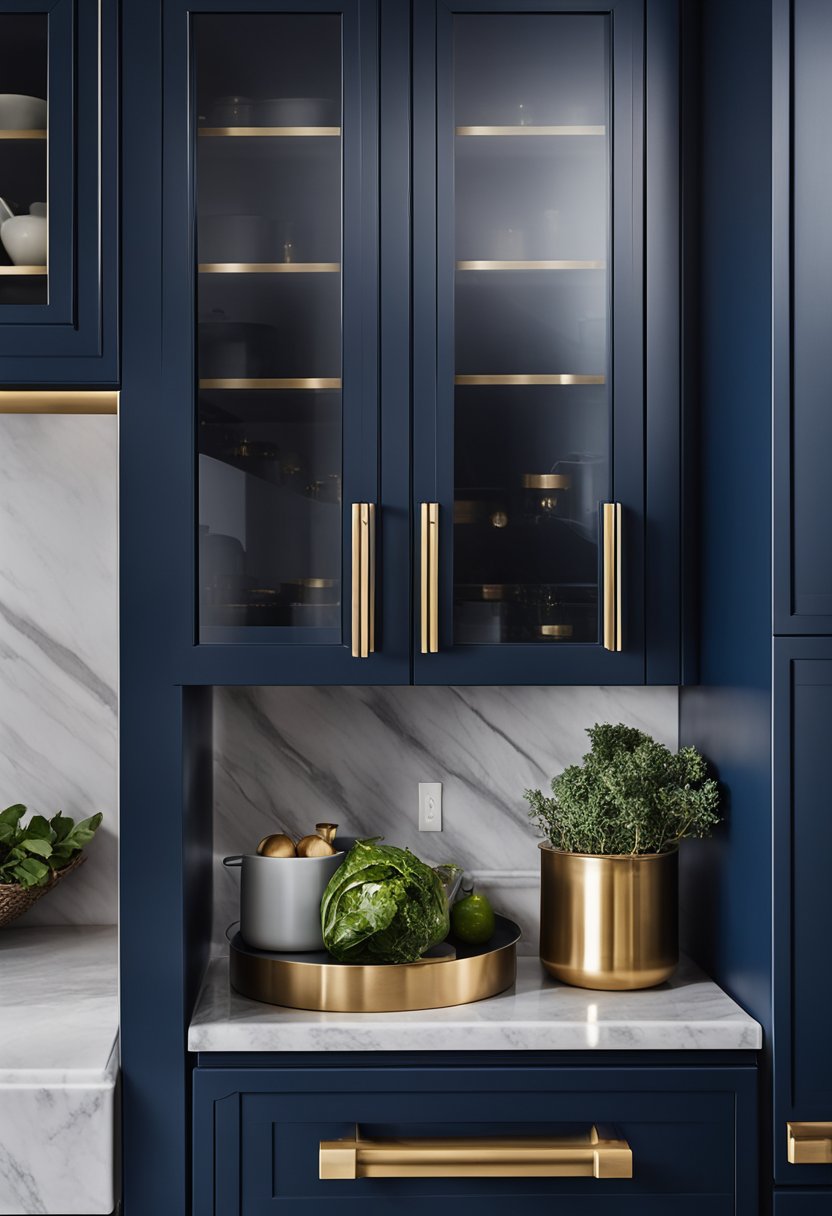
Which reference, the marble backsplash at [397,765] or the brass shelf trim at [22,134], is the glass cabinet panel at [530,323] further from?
the brass shelf trim at [22,134]

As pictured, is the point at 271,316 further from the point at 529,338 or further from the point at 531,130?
the point at 531,130

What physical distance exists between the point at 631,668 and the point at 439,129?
88cm

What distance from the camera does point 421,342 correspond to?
1598 millimetres

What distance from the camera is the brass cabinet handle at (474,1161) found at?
1.46 meters

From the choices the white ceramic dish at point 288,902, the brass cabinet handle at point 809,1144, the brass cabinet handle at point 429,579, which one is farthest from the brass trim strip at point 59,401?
the brass cabinet handle at point 809,1144

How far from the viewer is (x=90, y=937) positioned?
6.51ft

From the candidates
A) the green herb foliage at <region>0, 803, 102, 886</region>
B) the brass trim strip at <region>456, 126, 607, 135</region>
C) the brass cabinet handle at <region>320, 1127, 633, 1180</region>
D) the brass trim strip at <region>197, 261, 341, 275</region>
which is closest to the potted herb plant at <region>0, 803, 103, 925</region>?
the green herb foliage at <region>0, 803, 102, 886</region>

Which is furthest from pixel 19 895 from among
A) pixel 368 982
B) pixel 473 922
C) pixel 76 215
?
pixel 76 215

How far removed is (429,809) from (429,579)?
1.94ft

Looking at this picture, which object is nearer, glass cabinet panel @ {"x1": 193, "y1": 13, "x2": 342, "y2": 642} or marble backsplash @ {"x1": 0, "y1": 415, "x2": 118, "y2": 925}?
glass cabinet panel @ {"x1": 193, "y1": 13, "x2": 342, "y2": 642}

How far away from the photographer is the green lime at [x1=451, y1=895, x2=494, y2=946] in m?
1.69

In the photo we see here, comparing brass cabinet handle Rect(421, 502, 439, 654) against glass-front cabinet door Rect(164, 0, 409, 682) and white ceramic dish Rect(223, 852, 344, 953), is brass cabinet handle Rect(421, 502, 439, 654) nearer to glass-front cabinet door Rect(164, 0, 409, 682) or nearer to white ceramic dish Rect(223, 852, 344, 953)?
glass-front cabinet door Rect(164, 0, 409, 682)

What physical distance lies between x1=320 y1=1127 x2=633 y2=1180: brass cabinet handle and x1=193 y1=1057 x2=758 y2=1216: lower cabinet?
14 mm

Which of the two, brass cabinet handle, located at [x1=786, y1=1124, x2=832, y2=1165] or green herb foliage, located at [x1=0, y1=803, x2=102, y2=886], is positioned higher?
green herb foliage, located at [x1=0, y1=803, x2=102, y2=886]
